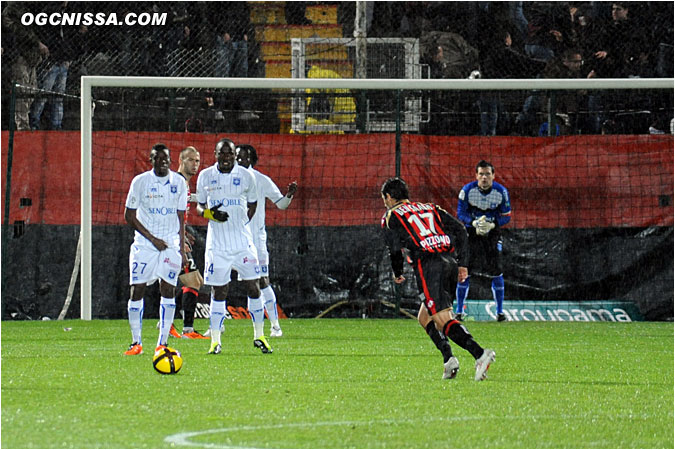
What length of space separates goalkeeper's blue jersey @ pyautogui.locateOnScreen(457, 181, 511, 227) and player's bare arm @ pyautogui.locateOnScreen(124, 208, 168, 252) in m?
5.58

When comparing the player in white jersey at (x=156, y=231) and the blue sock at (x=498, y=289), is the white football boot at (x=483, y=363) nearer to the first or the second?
the player in white jersey at (x=156, y=231)

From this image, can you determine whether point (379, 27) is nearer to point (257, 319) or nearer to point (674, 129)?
point (674, 129)

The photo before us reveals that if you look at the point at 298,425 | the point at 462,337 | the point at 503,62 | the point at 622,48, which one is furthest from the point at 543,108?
the point at 298,425

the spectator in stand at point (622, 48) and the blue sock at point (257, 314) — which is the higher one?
the spectator in stand at point (622, 48)

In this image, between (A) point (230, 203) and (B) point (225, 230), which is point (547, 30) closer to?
(A) point (230, 203)

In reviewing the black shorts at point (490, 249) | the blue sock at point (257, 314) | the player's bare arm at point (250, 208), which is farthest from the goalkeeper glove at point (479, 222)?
the player's bare arm at point (250, 208)

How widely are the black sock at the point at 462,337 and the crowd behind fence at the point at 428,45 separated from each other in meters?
7.85

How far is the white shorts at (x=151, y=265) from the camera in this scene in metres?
10.2

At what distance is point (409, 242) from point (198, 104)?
8.60 metres

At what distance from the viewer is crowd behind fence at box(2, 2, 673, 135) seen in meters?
16.3

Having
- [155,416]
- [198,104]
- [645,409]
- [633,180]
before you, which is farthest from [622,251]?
[155,416]

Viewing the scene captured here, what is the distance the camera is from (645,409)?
7.10 meters

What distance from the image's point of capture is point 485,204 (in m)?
14.7

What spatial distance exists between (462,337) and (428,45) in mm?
9566
